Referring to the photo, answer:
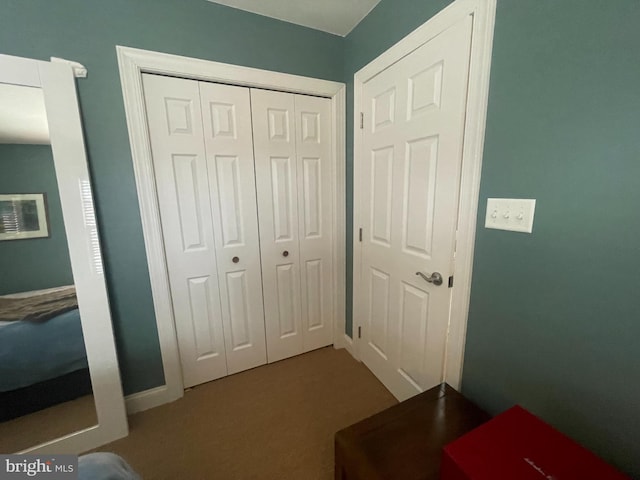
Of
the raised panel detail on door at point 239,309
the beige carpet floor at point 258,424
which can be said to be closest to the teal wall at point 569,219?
the beige carpet floor at point 258,424

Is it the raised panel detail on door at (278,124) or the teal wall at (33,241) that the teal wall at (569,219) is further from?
the teal wall at (33,241)

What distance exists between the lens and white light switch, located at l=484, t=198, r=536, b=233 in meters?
0.90

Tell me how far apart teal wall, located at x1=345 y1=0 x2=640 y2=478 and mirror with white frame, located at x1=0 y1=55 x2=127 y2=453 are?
6.17 feet

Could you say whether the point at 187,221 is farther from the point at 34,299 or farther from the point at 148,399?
the point at 148,399

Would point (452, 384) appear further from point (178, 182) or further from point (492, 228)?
point (178, 182)

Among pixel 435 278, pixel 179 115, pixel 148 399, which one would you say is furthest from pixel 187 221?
pixel 435 278

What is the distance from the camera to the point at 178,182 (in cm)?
154

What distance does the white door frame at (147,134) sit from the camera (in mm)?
1342

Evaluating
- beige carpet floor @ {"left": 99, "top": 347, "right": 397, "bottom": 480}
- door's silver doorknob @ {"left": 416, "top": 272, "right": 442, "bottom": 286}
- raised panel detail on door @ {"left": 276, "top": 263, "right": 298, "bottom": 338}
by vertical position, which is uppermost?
door's silver doorknob @ {"left": 416, "top": 272, "right": 442, "bottom": 286}

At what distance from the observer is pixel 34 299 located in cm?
124

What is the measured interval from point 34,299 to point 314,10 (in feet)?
7.17

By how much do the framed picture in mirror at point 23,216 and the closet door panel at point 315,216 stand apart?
53.7 inches

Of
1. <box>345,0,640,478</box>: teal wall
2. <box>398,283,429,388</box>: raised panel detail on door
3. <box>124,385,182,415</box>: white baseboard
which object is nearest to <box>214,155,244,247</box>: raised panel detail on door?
<box>124,385,182,415</box>: white baseboard

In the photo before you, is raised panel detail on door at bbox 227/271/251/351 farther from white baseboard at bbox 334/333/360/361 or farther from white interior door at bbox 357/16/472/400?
white interior door at bbox 357/16/472/400
